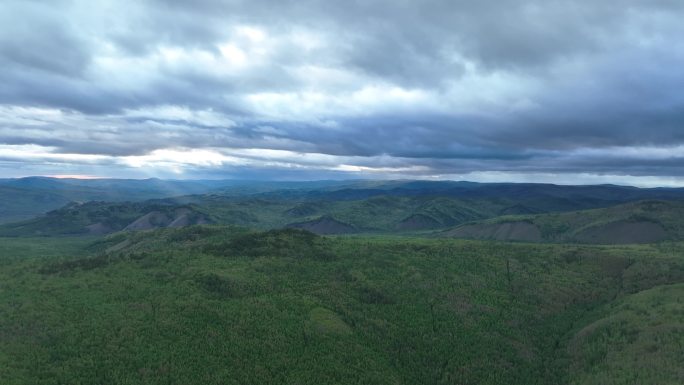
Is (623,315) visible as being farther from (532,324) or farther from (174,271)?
(174,271)

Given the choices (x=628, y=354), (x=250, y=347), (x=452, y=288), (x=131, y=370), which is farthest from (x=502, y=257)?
(x=131, y=370)

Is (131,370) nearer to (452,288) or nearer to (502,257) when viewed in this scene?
(452,288)

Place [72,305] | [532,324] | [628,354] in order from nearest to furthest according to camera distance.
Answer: [628,354]
[72,305]
[532,324]

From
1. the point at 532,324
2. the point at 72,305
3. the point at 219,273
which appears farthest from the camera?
the point at 219,273

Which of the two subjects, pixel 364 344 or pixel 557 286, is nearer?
pixel 364 344

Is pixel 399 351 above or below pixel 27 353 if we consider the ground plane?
below

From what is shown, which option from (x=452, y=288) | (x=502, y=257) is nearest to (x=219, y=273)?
(x=452, y=288)
